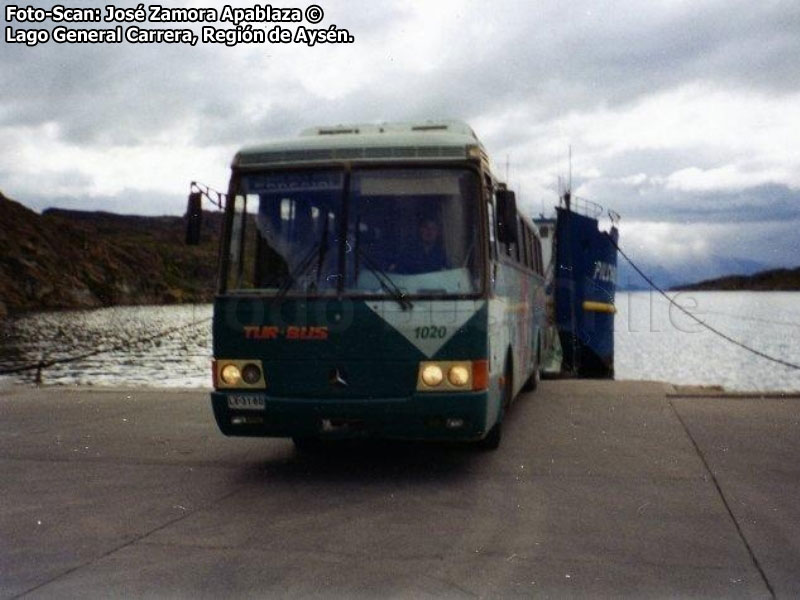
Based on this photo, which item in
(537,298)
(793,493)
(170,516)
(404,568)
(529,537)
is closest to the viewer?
(404,568)

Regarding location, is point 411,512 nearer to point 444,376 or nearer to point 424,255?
point 444,376

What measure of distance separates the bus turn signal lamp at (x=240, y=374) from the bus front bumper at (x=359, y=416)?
0.07 m

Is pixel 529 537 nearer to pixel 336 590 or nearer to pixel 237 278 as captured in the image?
pixel 336 590

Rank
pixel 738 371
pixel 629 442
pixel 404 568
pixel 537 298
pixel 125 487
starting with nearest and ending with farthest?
pixel 404 568
pixel 125 487
pixel 629 442
pixel 537 298
pixel 738 371

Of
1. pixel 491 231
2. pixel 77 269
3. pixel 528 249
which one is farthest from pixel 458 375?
pixel 77 269

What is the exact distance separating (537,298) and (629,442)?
16.1 ft

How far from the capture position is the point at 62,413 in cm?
1319

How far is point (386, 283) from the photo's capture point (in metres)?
7.86

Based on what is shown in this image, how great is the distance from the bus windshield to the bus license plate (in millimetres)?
916

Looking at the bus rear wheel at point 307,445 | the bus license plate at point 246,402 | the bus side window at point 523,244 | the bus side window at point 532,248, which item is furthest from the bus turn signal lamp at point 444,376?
the bus side window at point 532,248

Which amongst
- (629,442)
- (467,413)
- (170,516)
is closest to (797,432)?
(629,442)

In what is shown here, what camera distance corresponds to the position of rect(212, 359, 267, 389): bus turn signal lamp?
8.01 meters

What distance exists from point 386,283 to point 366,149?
1241 mm

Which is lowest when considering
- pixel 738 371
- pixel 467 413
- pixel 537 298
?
pixel 738 371
